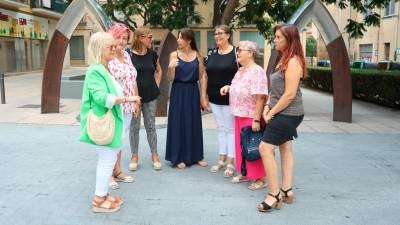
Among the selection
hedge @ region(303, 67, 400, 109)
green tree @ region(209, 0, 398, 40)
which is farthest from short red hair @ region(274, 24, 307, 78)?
green tree @ region(209, 0, 398, 40)

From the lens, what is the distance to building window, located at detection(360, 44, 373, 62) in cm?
3219

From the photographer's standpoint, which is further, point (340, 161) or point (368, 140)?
point (368, 140)

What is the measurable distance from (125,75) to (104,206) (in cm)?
136

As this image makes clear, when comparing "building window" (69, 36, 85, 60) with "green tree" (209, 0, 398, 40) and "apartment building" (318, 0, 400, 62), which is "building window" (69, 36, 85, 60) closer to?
"apartment building" (318, 0, 400, 62)

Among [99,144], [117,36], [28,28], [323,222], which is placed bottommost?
[323,222]

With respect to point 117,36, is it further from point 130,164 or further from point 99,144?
point 130,164

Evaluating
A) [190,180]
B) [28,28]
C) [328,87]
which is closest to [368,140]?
[190,180]

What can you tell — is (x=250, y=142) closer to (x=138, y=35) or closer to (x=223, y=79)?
(x=223, y=79)

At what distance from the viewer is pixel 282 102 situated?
3.84 m

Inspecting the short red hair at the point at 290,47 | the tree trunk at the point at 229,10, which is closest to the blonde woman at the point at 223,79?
the short red hair at the point at 290,47

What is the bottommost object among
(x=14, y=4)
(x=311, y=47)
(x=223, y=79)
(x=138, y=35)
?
(x=223, y=79)

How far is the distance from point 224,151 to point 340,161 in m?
1.63

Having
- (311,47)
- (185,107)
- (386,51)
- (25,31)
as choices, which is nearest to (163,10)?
(185,107)

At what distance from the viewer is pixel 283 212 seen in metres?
4.04
